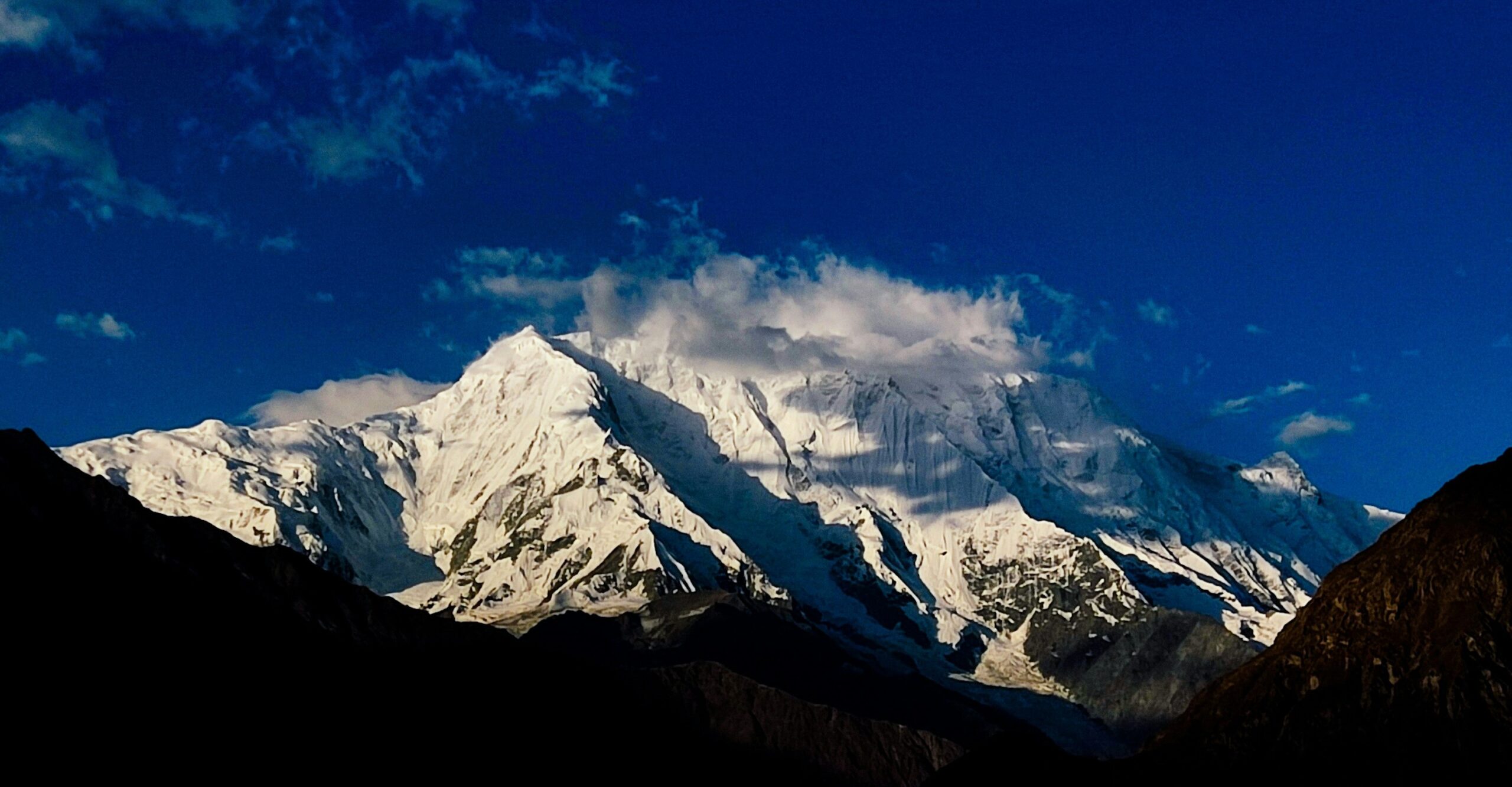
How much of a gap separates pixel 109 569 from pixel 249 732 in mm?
24096

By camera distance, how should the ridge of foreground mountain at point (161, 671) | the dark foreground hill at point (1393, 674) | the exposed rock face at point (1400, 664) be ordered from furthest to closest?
1. the ridge of foreground mountain at point (161, 671)
2. the exposed rock face at point (1400, 664)
3. the dark foreground hill at point (1393, 674)

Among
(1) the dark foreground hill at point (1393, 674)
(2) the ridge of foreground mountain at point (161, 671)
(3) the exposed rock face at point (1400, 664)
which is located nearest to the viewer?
(1) the dark foreground hill at point (1393, 674)

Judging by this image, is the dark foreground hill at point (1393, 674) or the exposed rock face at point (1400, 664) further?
the exposed rock face at point (1400, 664)

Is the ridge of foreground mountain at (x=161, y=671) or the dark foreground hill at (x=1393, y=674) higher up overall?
the ridge of foreground mountain at (x=161, y=671)

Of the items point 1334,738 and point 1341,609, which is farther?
point 1341,609

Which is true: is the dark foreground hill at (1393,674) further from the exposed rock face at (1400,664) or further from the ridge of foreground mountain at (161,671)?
the ridge of foreground mountain at (161,671)

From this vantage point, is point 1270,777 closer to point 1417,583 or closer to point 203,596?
point 1417,583

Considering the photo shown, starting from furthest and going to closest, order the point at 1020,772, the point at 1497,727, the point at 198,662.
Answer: the point at 198,662
the point at 1020,772
the point at 1497,727

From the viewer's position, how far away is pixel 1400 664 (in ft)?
457

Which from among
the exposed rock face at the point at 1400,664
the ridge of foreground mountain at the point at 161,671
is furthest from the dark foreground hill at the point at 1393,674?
the ridge of foreground mountain at the point at 161,671

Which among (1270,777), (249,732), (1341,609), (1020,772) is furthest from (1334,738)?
(249,732)

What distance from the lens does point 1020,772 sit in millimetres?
156500

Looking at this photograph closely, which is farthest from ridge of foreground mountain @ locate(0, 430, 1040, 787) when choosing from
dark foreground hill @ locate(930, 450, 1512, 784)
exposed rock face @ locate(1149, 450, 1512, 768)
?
exposed rock face @ locate(1149, 450, 1512, 768)

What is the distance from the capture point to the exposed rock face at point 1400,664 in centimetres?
13288
